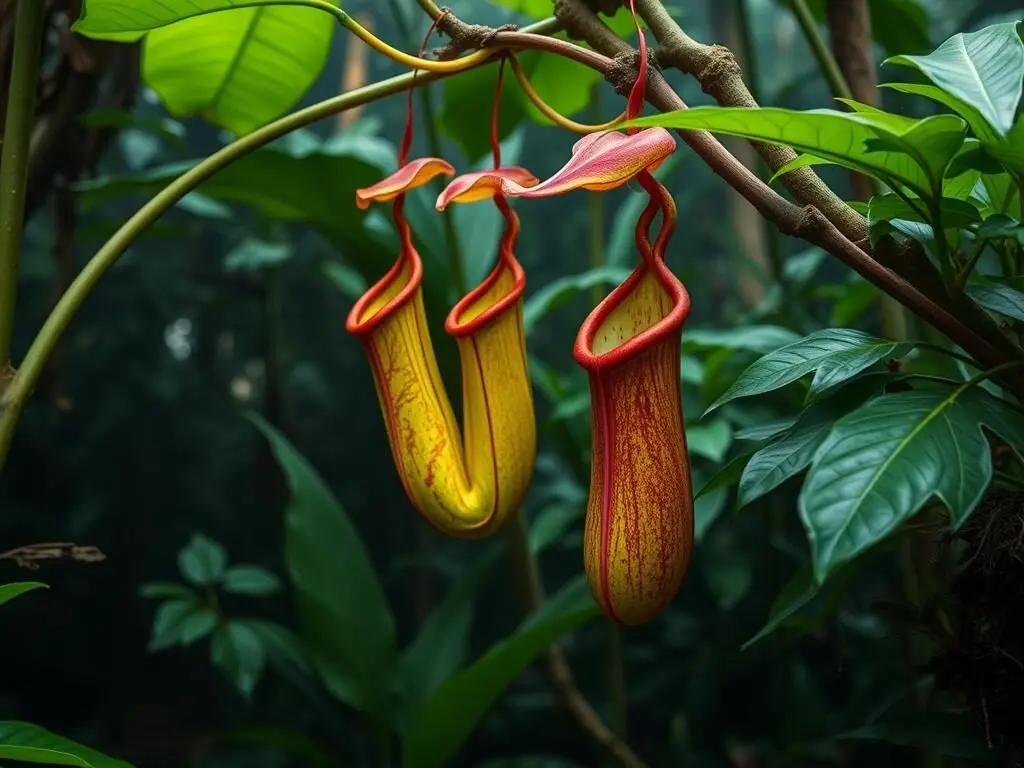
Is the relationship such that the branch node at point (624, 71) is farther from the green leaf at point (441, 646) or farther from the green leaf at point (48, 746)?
the green leaf at point (441, 646)

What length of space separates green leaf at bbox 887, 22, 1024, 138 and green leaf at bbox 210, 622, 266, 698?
1.11 m

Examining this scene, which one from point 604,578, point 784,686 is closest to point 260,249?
point 784,686

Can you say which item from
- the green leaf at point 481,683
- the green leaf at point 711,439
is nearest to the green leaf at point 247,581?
the green leaf at point 481,683

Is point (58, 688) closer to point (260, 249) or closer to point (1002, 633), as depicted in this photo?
point (260, 249)

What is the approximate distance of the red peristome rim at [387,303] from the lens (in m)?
0.71

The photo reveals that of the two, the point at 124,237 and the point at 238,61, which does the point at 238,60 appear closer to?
the point at 238,61

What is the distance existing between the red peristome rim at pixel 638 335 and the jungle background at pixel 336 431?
48cm

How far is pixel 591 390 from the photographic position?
569mm

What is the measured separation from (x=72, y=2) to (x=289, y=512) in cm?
73

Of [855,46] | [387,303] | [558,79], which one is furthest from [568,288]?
[387,303]

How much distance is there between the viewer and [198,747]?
141cm

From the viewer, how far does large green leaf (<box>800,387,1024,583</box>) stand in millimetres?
401

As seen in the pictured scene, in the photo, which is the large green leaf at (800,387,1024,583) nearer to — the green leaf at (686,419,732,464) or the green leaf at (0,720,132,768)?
the green leaf at (0,720,132,768)

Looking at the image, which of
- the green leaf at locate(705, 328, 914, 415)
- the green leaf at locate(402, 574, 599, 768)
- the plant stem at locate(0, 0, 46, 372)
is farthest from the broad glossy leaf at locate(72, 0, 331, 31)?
the green leaf at locate(402, 574, 599, 768)
